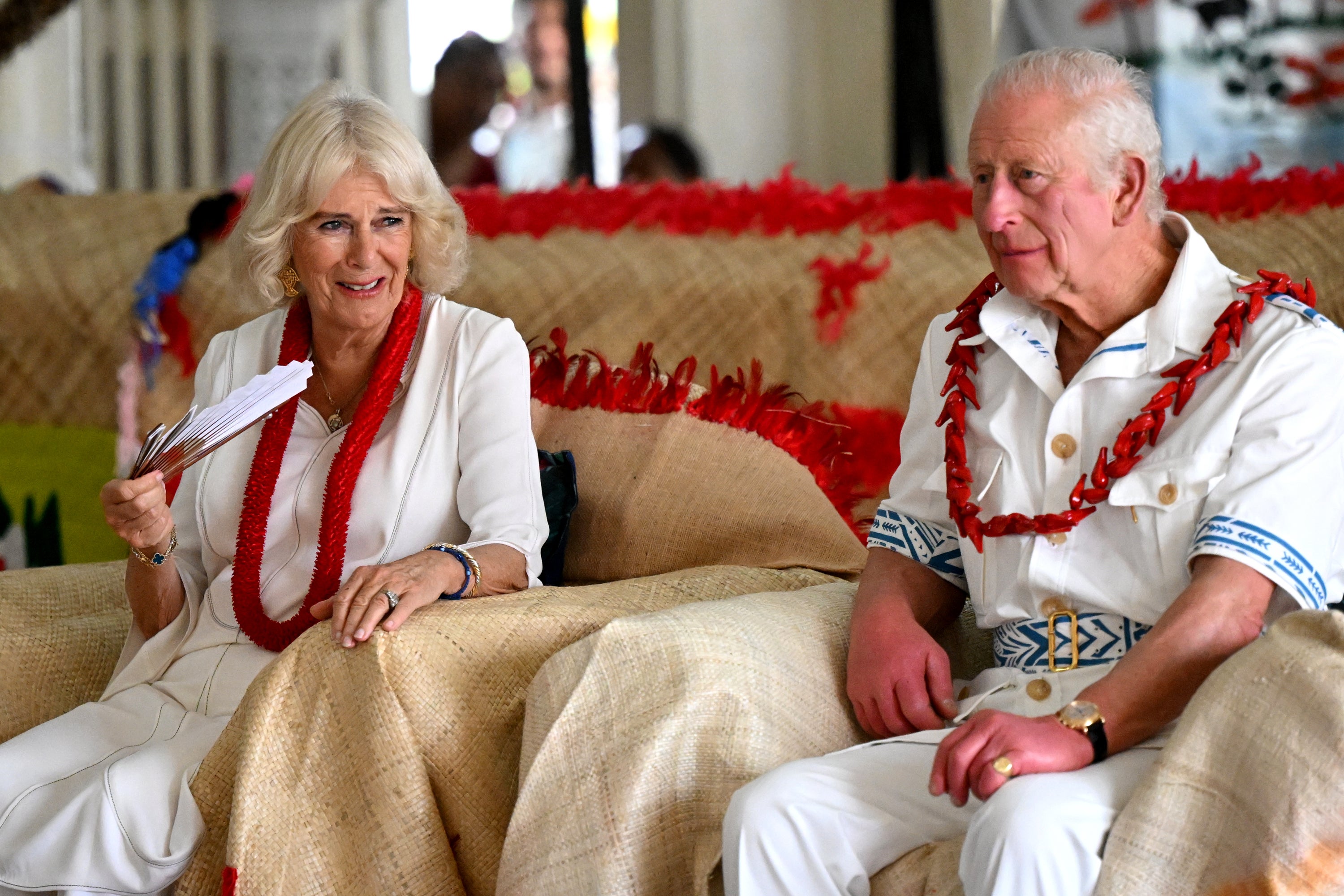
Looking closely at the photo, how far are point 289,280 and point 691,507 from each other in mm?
755

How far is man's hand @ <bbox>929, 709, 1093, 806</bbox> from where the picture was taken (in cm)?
158

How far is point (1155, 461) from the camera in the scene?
5.80 ft

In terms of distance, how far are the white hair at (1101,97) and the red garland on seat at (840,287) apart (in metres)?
0.96

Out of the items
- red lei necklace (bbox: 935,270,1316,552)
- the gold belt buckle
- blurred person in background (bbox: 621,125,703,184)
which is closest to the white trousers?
the gold belt buckle

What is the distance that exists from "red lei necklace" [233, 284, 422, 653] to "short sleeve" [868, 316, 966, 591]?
79 cm

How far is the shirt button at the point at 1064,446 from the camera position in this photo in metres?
1.85

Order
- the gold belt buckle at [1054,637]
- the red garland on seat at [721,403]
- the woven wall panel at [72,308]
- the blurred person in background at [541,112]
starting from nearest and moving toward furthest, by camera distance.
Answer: the gold belt buckle at [1054,637] → the red garland on seat at [721,403] → the woven wall panel at [72,308] → the blurred person in background at [541,112]

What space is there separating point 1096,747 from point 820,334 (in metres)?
1.36

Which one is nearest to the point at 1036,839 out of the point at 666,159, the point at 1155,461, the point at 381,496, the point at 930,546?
the point at 1155,461

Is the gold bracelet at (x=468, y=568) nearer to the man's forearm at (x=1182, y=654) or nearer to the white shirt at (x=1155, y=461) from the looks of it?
the white shirt at (x=1155, y=461)

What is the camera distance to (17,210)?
11.5 feet

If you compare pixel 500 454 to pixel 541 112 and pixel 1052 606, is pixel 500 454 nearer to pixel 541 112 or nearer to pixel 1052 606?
pixel 1052 606

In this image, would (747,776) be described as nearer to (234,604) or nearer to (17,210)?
(234,604)

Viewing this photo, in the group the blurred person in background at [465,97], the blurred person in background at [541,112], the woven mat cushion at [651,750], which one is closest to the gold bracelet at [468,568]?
the woven mat cushion at [651,750]
